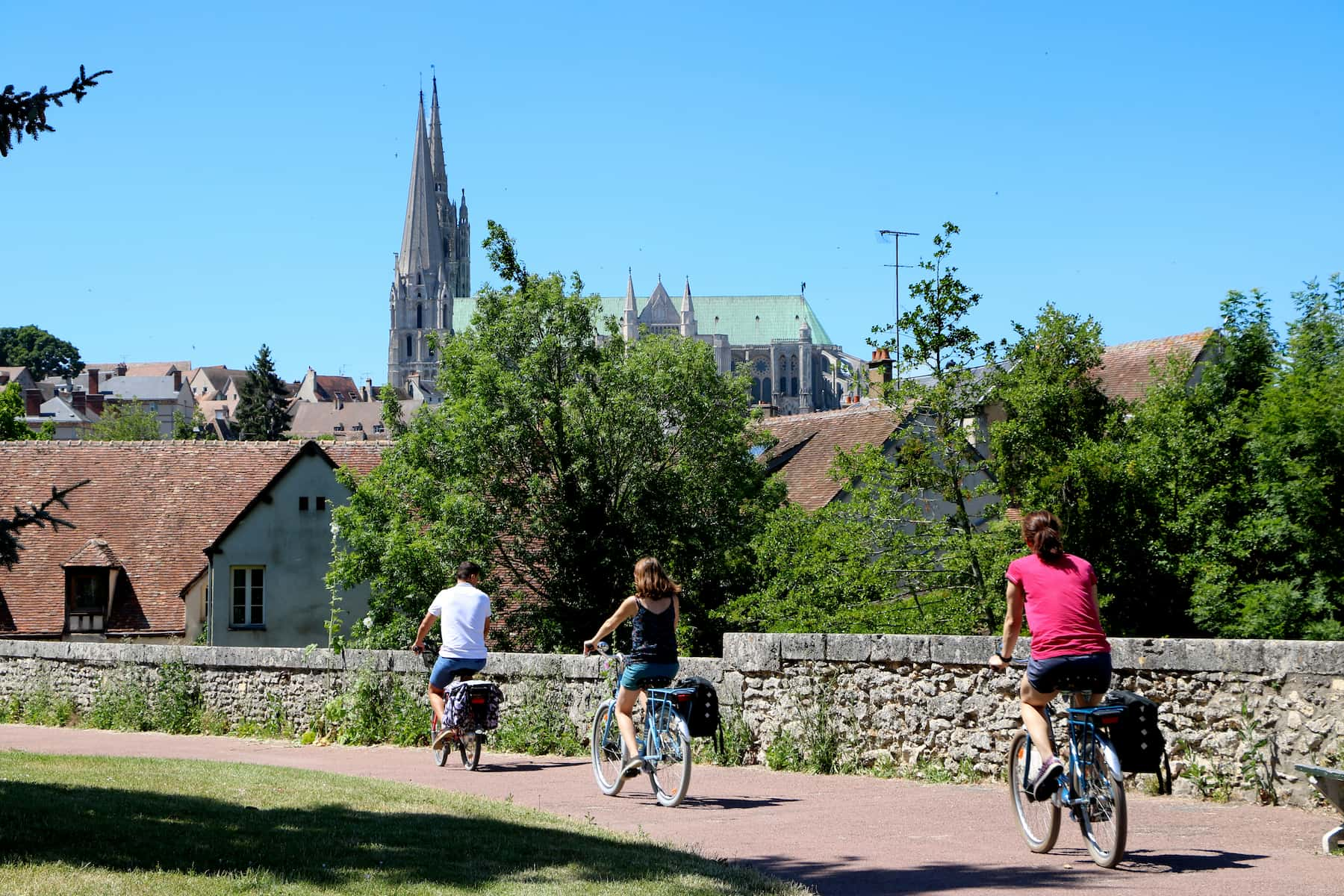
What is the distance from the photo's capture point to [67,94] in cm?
800

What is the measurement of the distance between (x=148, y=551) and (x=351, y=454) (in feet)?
18.5

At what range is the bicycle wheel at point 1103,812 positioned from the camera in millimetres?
6551

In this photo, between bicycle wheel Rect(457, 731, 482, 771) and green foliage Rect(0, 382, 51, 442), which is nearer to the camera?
bicycle wheel Rect(457, 731, 482, 771)

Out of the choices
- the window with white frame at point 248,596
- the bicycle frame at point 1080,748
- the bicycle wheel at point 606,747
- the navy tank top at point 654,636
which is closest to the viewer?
the bicycle frame at point 1080,748

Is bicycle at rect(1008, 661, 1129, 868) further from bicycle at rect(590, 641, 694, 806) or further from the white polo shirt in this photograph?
the white polo shirt

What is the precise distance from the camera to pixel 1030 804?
7312 millimetres

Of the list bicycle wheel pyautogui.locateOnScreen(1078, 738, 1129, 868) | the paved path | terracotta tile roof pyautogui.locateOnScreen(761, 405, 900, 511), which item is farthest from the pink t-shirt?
terracotta tile roof pyautogui.locateOnScreen(761, 405, 900, 511)

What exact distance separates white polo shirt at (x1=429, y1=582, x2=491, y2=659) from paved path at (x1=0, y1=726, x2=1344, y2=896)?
1.05 metres

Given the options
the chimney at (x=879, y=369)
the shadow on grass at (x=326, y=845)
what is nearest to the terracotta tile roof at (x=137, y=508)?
the chimney at (x=879, y=369)

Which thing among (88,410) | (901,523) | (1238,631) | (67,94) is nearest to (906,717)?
(67,94)

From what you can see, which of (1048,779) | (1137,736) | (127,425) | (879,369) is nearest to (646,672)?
(1048,779)

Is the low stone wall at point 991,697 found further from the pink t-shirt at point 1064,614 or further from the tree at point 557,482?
the tree at point 557,482

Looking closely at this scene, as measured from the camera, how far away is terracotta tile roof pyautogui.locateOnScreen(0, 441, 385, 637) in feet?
114

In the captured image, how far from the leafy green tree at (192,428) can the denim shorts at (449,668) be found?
9122cm
